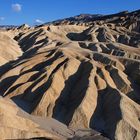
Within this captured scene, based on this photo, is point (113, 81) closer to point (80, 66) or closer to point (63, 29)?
point (80, 66)

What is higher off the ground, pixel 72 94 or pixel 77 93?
pixel 77 93

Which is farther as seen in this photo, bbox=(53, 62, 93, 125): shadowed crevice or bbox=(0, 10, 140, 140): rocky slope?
bbox=(53, 62, 93, 125): shadowed crevice

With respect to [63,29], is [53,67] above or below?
above

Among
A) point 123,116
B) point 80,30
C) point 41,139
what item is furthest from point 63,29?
point 41,139

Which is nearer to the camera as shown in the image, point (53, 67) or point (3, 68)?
point (53, 67)

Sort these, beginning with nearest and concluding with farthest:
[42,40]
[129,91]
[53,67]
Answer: [129,91] < [53,67] < [42,40]

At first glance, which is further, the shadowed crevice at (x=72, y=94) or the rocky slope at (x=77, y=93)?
the shadowed crevice at (x=72, y=94)

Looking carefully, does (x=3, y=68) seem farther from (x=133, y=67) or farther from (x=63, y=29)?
(x=63, y=29)

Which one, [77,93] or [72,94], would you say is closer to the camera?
[77,93]

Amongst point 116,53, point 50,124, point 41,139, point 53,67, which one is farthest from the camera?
point 116,53

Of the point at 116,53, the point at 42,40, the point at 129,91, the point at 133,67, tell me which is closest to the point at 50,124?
the point at 129,91
